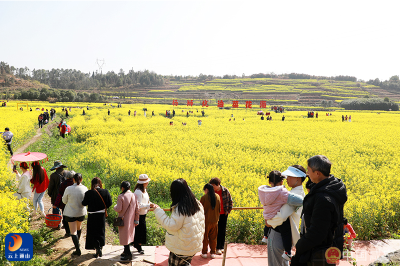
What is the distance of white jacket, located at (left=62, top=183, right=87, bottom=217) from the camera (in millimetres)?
5305

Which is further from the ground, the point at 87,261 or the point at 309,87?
the point at 309,87

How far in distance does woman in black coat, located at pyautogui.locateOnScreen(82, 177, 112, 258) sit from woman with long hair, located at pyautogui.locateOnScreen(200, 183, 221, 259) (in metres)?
1.95

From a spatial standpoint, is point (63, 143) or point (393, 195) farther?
point (63, 143)

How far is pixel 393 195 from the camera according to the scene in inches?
312

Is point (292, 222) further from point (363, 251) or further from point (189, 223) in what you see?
point (363, 251)

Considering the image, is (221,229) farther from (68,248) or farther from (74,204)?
(68,248)

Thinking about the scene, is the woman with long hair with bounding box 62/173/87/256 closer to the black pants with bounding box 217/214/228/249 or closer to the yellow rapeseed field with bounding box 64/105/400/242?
the black pants with bounding box 217/214/228/249

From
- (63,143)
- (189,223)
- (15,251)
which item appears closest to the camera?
(189,223)

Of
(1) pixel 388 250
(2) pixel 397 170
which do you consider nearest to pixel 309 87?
(2) pixel 397 170

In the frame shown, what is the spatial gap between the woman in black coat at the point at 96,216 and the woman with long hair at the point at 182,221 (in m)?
2.21

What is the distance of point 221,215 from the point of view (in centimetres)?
539

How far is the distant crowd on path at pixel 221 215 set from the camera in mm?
2762

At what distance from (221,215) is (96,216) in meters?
2.49

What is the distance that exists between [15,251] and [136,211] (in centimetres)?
220
